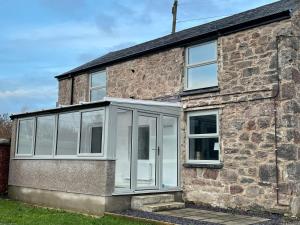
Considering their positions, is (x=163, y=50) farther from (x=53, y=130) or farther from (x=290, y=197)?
(x=290, y=197)

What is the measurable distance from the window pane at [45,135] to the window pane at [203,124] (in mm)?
4485

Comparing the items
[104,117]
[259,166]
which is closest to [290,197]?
[259,166]

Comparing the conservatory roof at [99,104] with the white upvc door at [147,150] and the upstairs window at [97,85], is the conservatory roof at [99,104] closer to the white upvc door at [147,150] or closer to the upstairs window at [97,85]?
the white upvc door at [147,150]

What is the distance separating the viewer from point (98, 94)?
655 inches

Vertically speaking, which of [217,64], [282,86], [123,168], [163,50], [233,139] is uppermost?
[163,50]

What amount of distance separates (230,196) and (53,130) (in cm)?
589

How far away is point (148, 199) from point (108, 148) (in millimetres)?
1865

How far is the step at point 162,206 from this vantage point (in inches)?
420

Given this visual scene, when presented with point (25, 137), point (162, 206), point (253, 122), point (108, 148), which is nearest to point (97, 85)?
point (25, 137)

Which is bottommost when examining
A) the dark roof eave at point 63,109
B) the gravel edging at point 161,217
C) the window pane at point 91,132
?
the gravel edging at point 161,217

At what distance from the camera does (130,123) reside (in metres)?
11.4

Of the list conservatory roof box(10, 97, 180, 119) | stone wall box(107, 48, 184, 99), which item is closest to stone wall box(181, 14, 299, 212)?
conservatory roof box(10, 97, 180, 119)

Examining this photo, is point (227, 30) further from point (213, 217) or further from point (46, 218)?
point (46, 218)

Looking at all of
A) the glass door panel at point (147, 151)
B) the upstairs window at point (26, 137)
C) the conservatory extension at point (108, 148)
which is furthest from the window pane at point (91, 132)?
the upstairs window at point (26, 137)
